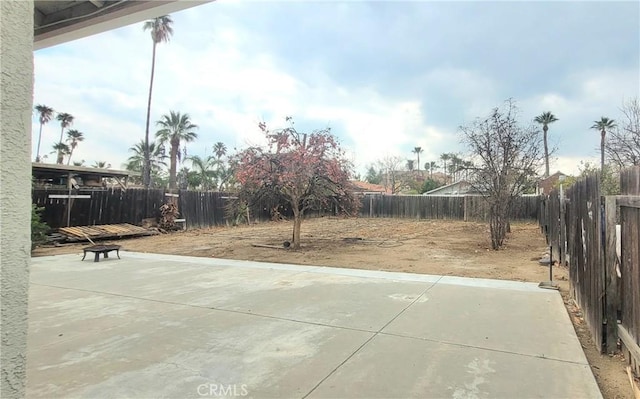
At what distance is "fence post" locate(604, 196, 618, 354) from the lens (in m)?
3.99

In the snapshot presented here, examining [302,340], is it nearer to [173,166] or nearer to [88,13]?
[88,13]

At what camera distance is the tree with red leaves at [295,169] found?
489 inches

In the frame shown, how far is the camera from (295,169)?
12.4m

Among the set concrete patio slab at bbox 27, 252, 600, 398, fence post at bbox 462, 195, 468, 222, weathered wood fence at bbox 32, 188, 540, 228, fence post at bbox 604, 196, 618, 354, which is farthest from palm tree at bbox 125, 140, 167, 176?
fence post at bbox 604, 196, 618, 354

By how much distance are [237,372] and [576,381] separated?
9.42ft

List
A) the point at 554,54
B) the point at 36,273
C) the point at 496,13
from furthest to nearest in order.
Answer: the point at 554,54 → the point at 496,13 → the point at 36,273

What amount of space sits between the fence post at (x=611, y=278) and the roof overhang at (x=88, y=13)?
4.34 metres

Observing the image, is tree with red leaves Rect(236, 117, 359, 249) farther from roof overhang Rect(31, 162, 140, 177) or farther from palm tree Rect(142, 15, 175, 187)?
palm tree Rect(142, 15, 175, 187)

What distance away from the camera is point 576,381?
3.35 meters

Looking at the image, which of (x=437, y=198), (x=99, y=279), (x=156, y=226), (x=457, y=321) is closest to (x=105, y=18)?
(x=457, y=321)

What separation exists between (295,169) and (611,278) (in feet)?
30.5

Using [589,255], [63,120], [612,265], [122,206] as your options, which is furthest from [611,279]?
[63,120]

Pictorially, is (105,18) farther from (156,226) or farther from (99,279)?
(156,226)

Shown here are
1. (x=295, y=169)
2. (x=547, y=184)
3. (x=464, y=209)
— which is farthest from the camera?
(x=547, y=184)
